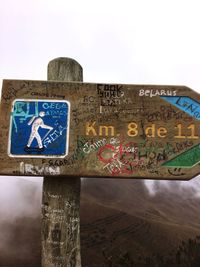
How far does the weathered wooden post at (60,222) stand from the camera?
6.44ft

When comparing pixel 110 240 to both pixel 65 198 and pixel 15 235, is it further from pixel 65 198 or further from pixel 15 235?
pixel 65 198

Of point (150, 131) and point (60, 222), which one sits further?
point (150, 131)

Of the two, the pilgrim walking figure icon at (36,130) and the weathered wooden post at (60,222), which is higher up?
the pilgrim walking figure icon at (36,130)

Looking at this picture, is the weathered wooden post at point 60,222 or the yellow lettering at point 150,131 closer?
the weathered wooden post at point 60,222

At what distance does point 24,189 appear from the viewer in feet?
79.8

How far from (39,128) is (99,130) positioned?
0.40 m

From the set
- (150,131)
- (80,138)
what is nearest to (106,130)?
(80,138)

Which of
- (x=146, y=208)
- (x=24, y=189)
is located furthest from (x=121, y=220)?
(x=24, y=189)

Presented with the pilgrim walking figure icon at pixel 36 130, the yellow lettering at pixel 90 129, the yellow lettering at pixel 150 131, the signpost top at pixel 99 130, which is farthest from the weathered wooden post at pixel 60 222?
the yellow lettering at pixel 150 131

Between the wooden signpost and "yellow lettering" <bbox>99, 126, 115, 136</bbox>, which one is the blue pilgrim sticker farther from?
"yellow lettering" <bbox>99, 126, 115, 136</bbox>

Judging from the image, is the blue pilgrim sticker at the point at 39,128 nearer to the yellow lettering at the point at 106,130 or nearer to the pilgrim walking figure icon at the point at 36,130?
the pilgrim walking figure icon at the point at 36,130

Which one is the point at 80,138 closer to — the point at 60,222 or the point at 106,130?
the point at 106,130

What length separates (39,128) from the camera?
2.07m

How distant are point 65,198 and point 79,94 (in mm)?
710
